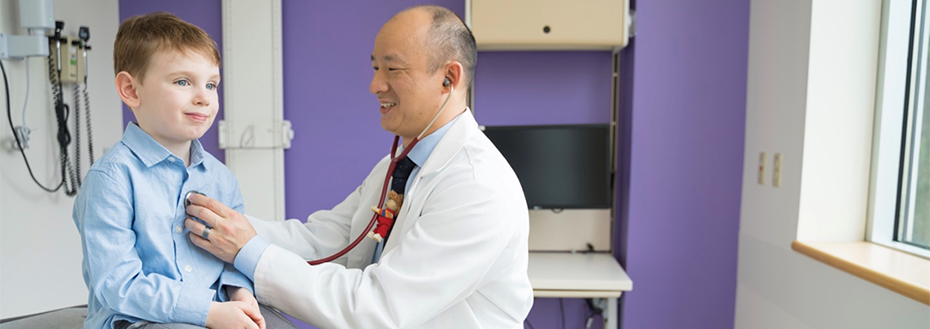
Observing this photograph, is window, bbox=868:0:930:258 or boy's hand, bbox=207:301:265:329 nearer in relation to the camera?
boy's hand, bbox=207:301:265:329

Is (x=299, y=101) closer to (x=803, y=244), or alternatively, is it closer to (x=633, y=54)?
(x=633, y=54)

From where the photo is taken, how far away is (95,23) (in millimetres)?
2699

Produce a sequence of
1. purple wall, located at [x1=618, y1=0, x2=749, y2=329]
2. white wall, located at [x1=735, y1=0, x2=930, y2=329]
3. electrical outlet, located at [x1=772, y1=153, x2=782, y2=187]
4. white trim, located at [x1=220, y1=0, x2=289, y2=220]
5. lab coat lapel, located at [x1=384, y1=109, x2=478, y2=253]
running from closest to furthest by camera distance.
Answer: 1. lab coat lapel, located at [x1=384, y1=109, x2=478, y2=253]
2. white wall, located at [x1=735, y1=0, x2=930, y2=329]
3. electrical outlet, located at [x1=772, y1=153, x2=782, y2=187]
4. purple wall, located at [x1=618, y1=0, x2=749, y2=329]
5. white trim, located at [x1=220, y1=0, x2=289, y2=220]

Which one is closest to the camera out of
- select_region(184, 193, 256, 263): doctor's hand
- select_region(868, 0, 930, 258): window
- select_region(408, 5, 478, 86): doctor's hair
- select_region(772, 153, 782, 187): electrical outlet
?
select_region(184, 193, 256, 263): doctor's hand

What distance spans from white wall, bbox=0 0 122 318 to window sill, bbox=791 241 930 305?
9.25 ft

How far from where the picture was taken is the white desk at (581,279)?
2.26 meters

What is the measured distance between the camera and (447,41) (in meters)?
1.39

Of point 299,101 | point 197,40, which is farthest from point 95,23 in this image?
point 197,40

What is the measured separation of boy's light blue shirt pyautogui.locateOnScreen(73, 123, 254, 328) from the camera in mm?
997

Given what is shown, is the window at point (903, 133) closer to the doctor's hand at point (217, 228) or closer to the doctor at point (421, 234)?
the doctor at point (421, 234)

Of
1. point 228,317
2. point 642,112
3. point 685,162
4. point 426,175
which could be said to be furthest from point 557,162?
point 228,317

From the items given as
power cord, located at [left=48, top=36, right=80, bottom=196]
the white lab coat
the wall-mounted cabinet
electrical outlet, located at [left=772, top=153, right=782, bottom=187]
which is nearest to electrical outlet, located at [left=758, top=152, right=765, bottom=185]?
electrical outlet, located at [left=772, top=153, right=782, bottom=187]

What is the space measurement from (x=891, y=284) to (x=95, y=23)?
3.14 m

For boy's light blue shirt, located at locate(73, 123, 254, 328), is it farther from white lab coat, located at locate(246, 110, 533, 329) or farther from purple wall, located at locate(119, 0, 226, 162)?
purple wall, located at locate(119, 0, 226, 162)
